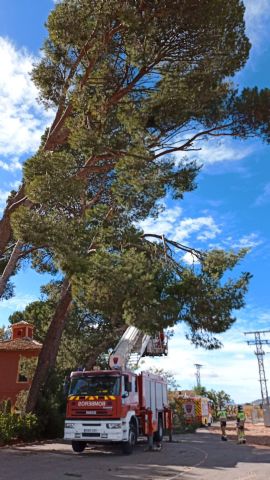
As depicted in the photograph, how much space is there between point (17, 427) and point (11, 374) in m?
15.2

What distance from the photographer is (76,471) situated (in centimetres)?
1090

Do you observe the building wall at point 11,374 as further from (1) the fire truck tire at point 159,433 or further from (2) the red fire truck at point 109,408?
(2) the red fire truck at point 109,408

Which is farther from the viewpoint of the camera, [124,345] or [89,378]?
[124,345]

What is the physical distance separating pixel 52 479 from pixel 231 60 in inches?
584

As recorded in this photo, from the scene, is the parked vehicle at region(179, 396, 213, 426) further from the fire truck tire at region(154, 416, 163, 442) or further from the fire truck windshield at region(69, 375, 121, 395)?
the fire truck windshield at region(69, 375, 121, 395)

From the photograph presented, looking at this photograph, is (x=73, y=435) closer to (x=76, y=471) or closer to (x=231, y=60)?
(x=76, y=471)

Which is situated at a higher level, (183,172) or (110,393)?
(183,172)

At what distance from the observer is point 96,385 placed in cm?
1477

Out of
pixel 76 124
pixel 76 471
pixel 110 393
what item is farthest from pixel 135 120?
pixel 76 471

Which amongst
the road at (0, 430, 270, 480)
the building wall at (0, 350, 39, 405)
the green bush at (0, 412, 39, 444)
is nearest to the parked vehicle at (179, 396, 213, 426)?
the building wall at (0, 350, 39, 405)

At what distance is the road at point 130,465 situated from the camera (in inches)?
409

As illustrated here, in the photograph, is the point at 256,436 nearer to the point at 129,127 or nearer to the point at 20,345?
the point at 20,345

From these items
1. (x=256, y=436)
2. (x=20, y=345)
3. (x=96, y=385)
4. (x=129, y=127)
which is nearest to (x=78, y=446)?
(x=96, y=385)

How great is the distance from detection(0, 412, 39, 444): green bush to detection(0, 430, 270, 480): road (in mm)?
767
